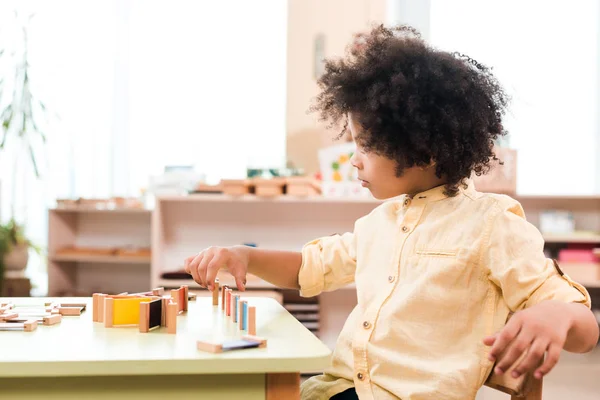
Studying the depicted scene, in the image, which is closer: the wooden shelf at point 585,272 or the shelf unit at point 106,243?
the wooden shelf at point 585,272

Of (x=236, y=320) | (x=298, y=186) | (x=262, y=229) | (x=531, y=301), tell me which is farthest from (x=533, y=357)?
(x=262, y=229)

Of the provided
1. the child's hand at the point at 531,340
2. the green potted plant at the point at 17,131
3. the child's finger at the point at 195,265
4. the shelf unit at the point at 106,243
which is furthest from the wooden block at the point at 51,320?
the green potted plant at the point at 17,131

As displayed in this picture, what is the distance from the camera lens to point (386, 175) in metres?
1.08

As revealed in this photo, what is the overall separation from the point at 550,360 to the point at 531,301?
0.51 ft

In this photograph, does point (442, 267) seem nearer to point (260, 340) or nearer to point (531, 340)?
point (531, 340)

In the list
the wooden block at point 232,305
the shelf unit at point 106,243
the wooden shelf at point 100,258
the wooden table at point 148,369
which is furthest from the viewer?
the shelf unit at point 106,243

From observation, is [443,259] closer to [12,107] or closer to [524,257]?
[524,257]

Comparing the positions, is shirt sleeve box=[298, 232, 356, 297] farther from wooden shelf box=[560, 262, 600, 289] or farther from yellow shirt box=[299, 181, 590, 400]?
wooden shelf box=[560, 262, 600, 289]

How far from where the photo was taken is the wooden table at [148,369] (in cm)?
69

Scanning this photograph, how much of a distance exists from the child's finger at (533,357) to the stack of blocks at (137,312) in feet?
1.34

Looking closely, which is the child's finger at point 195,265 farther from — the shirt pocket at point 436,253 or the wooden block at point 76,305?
the shirt pocket at point 436,253

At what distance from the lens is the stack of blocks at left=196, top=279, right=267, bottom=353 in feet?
2.39

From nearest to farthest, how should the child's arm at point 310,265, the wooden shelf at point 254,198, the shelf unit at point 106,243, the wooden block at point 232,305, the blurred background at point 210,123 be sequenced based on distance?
the wooden block at point 232,305 < the child's arm at point 310,265 < the wooden shelf at point 254,198 < the blurred background at point 210,123 < the shelf unit at point 106,243

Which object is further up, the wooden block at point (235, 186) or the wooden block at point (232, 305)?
the wooden block at point (235, 186)
